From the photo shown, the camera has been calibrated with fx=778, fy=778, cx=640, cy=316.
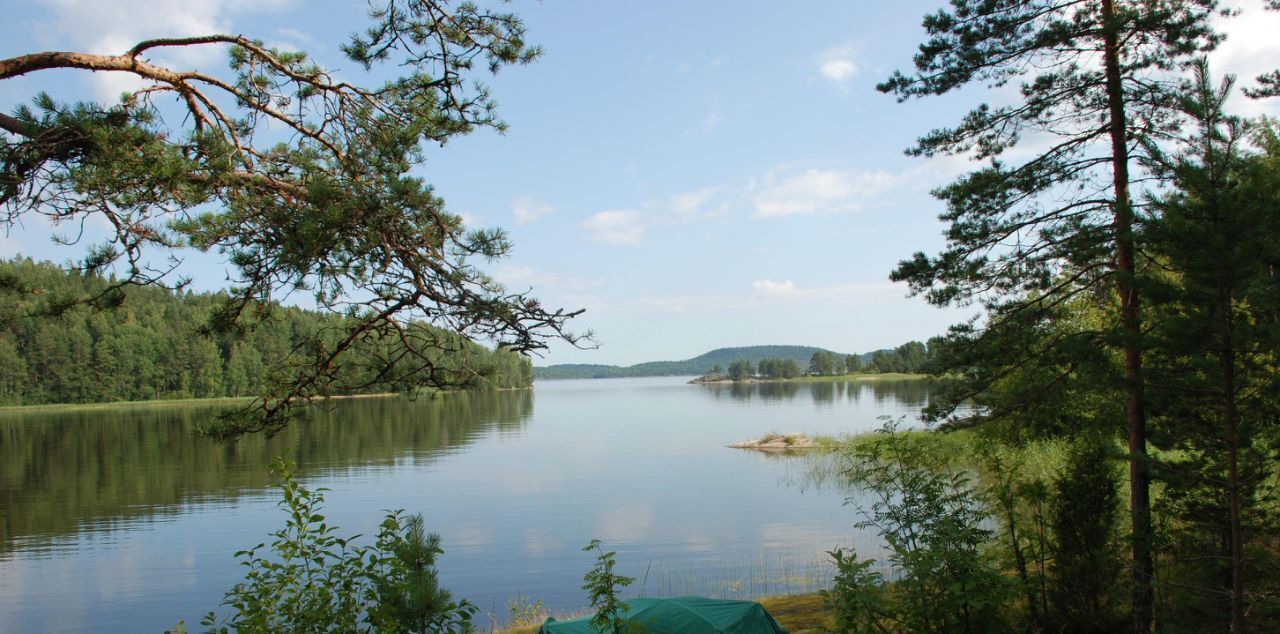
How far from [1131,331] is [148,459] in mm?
38726

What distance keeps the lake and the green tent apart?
149 inches

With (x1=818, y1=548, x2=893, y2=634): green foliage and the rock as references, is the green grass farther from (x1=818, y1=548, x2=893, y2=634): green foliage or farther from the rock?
(x1=818, y1=548, x2=893, y2=634): green foliage

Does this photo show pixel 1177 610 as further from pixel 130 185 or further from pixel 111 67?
pixel 111 67

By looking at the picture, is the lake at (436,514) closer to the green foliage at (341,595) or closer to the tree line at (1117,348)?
the green foliage at (341,595)

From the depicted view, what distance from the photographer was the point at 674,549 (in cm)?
1819

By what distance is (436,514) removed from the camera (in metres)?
22.6

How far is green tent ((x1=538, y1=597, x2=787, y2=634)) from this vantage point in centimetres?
782

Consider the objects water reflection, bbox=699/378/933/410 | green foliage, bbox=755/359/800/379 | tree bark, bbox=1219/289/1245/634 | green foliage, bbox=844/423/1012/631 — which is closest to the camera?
tree bark, bbox=1219/289/1245/634

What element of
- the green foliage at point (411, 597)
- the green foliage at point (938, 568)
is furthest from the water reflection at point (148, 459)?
the green foliage at point (938, 568)

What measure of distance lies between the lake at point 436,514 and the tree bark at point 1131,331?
18.6ft

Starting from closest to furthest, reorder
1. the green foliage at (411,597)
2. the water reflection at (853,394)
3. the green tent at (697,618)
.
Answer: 1. the green foliage at (411,597)
2. the green tent at (697,618)
3. the water reflection at (853,394)

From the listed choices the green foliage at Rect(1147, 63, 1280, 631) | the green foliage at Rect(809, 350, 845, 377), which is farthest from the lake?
the green foliage at Rect(809, 350, 845, 377)

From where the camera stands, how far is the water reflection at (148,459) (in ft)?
75.2

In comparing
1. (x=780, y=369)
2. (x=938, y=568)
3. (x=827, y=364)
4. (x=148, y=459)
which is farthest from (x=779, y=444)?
(x=780, y=369)
